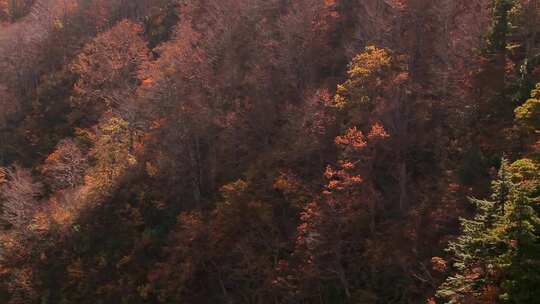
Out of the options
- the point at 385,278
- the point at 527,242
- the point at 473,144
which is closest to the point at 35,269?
the point at 385,278

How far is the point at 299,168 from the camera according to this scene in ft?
124

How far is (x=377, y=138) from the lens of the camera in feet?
107

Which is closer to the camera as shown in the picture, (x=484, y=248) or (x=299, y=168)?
(x=484, y=248)

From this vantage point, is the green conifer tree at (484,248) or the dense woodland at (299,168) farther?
the dense woodland at (299,168)

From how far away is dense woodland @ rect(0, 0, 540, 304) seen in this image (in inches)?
1176

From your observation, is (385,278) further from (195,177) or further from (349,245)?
(195,177)

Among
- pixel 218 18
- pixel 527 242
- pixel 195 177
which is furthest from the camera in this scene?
pixel 218 18

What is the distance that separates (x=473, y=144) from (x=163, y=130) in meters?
24.8

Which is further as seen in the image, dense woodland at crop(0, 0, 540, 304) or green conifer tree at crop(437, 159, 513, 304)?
dense woodland at crop(0, 0, 540, 304)

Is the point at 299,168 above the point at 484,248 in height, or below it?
above

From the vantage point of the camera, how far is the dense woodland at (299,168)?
2986 centimetres

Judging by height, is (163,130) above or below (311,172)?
above

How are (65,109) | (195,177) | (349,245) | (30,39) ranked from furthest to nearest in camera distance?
(30,39) < (65,109) < (195,177) < (349,245)

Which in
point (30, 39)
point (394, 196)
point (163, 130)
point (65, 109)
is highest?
point (30, 39)
